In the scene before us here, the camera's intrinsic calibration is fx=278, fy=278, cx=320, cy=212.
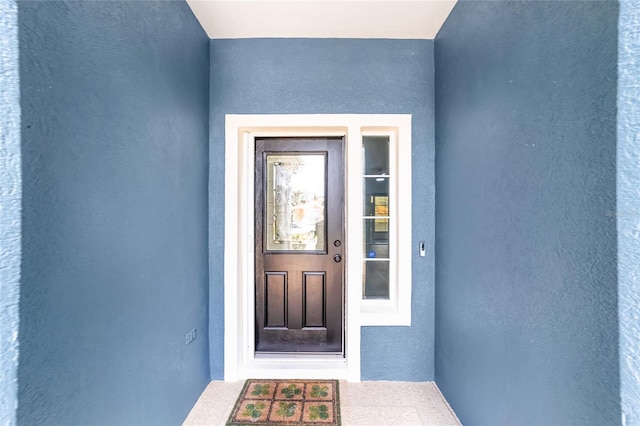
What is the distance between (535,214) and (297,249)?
195 cm

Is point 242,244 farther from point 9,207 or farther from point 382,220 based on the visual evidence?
point 9,207

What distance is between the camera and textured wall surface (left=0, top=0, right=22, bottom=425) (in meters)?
0.80

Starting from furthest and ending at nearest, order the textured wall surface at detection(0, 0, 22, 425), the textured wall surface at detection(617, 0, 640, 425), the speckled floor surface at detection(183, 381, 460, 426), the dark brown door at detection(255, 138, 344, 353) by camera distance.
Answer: the dark brown door at detection(255, 138, 344, 353), the speckled floor surface at detection(183, 381, 460, 426), the textured wall surface at detection(0, 0, 22, 425), the textured wall surface at detection(617, 0, 640, 425)

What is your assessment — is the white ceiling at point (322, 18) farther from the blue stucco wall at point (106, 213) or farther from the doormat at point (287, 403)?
the doormat at point (287, 403)

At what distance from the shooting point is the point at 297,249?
107 inches

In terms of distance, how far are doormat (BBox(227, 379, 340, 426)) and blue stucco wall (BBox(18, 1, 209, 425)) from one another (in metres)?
0.41

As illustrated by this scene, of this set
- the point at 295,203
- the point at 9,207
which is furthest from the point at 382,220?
the point at 9,207

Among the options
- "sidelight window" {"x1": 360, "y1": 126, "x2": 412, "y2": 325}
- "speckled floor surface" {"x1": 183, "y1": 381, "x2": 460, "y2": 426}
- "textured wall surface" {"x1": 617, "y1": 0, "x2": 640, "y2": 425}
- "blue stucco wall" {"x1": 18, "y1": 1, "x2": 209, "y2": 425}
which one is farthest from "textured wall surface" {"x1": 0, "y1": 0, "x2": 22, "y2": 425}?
"sidelight window" {"x1": 360, "y1": 126, "x2": 412, "y2": 325}

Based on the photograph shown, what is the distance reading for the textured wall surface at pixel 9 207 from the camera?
80cm

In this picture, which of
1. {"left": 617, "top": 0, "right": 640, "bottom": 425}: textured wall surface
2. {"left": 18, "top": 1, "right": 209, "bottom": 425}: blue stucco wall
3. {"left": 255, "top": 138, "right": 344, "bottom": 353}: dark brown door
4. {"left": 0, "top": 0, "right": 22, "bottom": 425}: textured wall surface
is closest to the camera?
{"left": 617, "top": 0, "right": 640, "bottom": 425}: textured wall surface

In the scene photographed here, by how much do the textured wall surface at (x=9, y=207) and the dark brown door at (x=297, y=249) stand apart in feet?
6.09

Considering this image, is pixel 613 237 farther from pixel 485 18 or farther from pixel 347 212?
pixel 347 212

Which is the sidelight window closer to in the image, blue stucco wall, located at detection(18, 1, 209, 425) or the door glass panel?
the door glass panel

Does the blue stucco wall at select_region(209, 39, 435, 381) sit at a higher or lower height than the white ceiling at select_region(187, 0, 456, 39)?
lower
